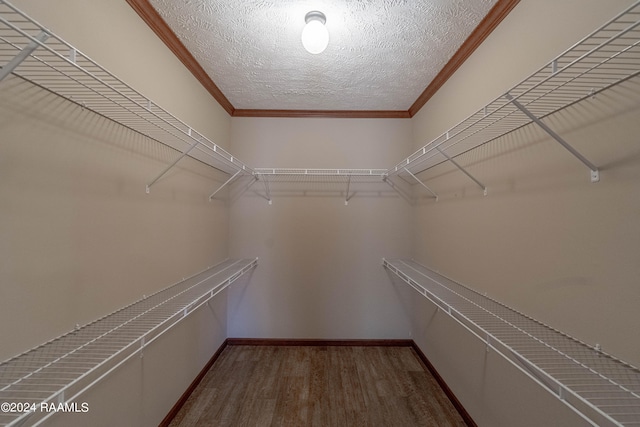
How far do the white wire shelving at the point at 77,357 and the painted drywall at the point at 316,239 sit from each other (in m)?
1.07

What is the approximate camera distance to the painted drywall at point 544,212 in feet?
2.51

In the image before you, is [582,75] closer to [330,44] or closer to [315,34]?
[315,34]

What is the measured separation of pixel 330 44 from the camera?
1526 millimetres

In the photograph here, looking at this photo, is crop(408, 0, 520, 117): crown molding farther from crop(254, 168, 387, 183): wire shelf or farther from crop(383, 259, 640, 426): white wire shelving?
crop(383, 259, 640, 426): white wire shelving

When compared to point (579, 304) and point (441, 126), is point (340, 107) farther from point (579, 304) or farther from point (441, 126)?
point (579, 304)

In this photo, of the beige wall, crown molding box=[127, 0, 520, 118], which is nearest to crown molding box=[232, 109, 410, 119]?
crown molding box=[127, 0, 520, 118]

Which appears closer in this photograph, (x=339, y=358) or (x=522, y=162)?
(x=522, y=162)

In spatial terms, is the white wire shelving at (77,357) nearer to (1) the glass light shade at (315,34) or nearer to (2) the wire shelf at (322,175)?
(2) the wire shelf at (322,175)

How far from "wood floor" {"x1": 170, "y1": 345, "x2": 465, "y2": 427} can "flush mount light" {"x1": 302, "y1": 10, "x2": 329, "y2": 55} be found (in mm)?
2141

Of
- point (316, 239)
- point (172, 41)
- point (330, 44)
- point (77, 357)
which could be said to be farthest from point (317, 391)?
point (172, 41)

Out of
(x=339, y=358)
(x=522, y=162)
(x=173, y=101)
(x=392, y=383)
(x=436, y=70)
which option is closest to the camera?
(x=522, y=162)

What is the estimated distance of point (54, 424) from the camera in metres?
0.85

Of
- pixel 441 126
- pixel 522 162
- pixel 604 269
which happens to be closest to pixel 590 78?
pixel 522 162

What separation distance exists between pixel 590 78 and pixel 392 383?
2.07 m
